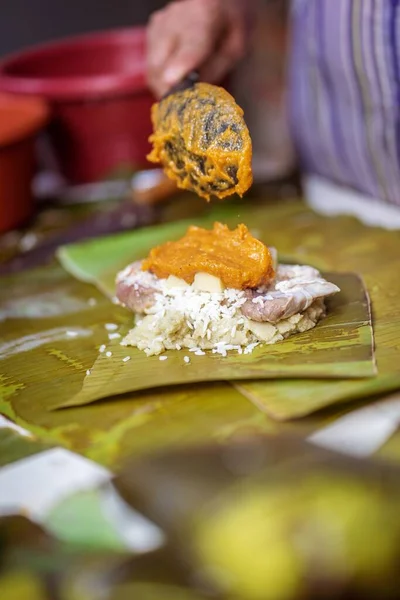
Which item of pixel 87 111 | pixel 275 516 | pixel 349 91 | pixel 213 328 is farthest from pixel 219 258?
pixel 87 111

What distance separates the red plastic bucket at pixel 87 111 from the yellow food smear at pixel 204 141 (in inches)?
32.8

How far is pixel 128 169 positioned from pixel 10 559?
188 centimetres

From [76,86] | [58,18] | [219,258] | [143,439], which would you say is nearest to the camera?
[143,439]

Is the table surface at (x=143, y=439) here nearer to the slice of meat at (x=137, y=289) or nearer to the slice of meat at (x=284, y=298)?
the slice of meat at (x=284, y=298)

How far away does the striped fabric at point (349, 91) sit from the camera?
197cm

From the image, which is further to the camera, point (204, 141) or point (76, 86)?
point (76, 86)

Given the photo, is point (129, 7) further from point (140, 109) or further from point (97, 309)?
point (97, 309)

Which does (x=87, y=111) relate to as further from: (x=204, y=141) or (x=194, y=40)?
(x=204, y=141)

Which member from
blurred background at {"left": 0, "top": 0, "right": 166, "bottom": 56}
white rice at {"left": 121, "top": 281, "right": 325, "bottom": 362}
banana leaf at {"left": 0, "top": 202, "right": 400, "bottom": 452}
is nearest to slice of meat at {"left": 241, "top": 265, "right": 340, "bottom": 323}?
white rice at {"left": 121, "top": 281, "right": 325, "bottom": 362}

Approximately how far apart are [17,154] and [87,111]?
371 mm

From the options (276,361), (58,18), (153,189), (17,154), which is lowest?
(153,189)

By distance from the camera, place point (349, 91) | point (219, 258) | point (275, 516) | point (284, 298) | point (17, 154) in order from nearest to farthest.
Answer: point (275, 516), point (284, 298), point (219, 258), point (349, 91), point (17, 154)

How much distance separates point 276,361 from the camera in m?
1.42

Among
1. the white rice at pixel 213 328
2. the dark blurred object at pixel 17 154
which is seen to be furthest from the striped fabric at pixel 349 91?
the dark blurred object at pixel 17 154
